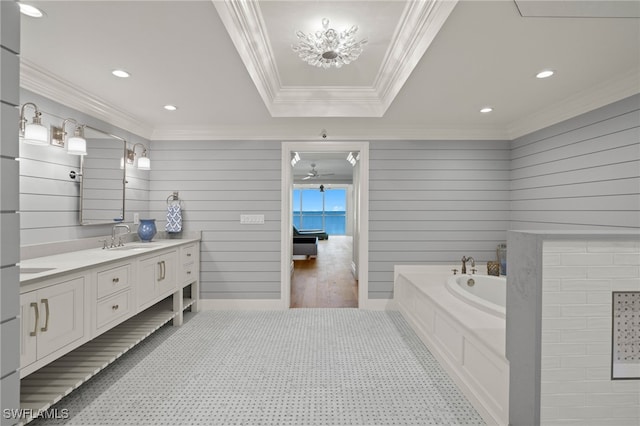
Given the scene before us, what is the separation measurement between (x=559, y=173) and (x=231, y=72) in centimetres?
316

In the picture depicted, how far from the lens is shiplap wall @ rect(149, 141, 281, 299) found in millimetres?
3852

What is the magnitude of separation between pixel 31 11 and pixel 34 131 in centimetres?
84

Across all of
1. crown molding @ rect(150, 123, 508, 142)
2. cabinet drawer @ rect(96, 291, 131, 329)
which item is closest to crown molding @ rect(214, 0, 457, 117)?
crown molding @ rect(150, 123, 508, 142)

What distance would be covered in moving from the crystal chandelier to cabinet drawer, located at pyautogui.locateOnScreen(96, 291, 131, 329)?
2.22 metres

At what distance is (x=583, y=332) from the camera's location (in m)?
1.55

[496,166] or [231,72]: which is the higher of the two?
[231,72]

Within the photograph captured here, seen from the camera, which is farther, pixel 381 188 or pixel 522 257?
pixel 381 188

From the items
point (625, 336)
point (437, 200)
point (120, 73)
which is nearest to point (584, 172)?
point (437, 200)

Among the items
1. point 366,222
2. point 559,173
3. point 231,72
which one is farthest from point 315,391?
point 559,173

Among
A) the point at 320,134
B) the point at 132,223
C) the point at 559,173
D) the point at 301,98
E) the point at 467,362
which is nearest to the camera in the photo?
the point at 467,362

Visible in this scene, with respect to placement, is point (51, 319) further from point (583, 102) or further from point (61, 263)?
point (583, 102)

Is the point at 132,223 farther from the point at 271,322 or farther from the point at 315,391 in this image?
the point at 315,391

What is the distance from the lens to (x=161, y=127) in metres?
3.80

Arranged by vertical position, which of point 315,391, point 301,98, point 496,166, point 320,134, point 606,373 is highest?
point 301,98
